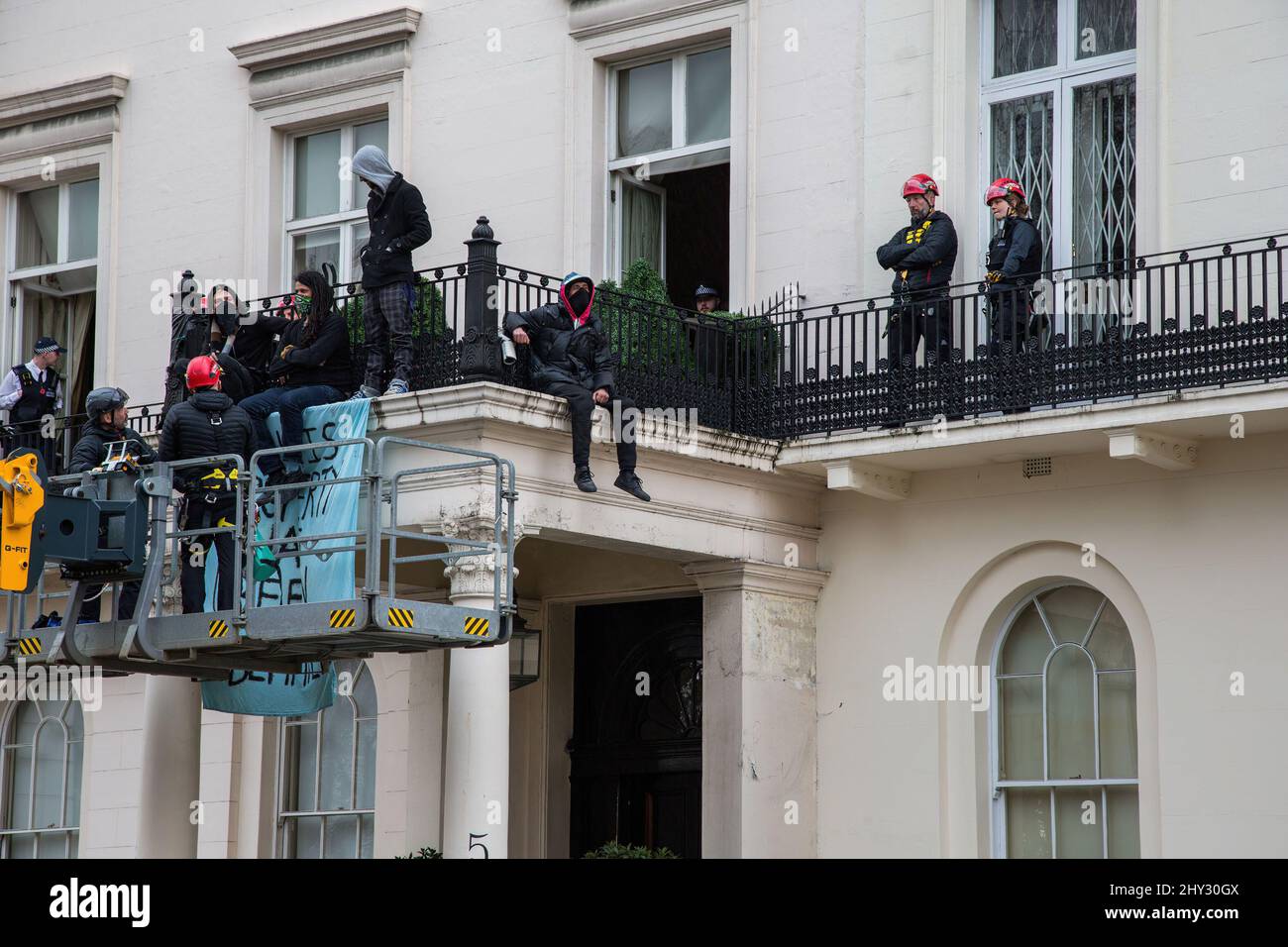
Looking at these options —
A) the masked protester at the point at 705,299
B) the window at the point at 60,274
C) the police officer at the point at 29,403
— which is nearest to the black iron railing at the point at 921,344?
the masked protester at the point at 705,299

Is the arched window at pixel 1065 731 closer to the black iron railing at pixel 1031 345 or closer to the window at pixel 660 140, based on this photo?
the black iron railing at pixel 1031 345

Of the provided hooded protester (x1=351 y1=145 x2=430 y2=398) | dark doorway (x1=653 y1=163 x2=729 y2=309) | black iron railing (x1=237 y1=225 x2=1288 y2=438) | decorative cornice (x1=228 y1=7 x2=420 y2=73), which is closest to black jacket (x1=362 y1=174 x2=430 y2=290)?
hooded protester (x1=351 y1=145 x2=430 y2=398)

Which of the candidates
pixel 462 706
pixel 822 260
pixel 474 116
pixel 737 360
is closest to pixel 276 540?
pixel 462 706

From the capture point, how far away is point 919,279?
16.0 m

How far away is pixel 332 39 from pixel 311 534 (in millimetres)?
6339

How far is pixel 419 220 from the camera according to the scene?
15.4 m

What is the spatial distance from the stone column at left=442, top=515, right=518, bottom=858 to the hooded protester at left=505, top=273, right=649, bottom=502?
93 centimetres

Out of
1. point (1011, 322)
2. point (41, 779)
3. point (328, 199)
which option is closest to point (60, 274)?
point (328, 199)

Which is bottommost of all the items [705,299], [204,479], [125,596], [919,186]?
[125,596]

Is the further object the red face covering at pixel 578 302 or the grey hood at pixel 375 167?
the grey hood at pixel 375 167

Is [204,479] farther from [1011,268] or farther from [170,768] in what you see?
[1011,268]

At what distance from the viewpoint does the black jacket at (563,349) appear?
14.7m

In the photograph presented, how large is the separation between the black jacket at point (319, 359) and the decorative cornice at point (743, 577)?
2992mm

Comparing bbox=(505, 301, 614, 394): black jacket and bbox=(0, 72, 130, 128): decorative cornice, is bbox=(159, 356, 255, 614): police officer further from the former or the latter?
bbox=(0, 72, 130, 128): decorative cornice
